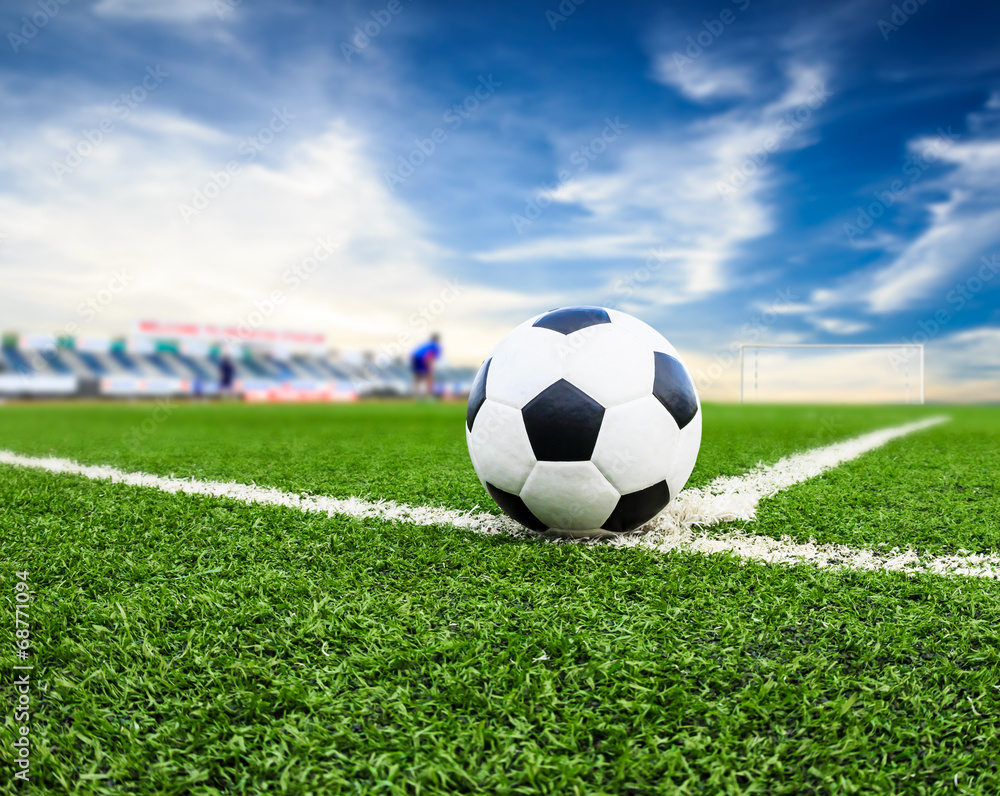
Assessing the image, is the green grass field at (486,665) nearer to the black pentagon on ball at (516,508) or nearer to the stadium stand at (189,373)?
the black pentagon on ball at (516,508)

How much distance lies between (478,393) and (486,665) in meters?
1.25

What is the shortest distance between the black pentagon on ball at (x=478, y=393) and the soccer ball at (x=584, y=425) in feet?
0.04

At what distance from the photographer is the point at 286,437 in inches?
277

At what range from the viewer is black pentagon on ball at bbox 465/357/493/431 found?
253 centimetres

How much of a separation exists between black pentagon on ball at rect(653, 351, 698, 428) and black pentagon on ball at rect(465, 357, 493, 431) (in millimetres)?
→ 640

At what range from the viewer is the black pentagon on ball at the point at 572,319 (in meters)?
2.44

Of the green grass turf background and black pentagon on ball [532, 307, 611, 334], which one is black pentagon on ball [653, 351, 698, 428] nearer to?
black pentagon on ball [532, 307, 611, 334]

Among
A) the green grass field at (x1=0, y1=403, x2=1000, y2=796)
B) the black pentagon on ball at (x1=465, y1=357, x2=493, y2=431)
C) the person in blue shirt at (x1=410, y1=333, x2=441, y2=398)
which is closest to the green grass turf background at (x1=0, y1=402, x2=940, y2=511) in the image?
the black pentagon on ball at (x1=465, y1=357, x2=493, y2=431)

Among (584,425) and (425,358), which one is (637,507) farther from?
(425,358)

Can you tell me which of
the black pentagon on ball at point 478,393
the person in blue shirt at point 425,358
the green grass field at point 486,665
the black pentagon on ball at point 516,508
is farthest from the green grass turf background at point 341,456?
the person in blue shirt at point 425,358

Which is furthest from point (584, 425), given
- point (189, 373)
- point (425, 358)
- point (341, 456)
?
point (189, 373)

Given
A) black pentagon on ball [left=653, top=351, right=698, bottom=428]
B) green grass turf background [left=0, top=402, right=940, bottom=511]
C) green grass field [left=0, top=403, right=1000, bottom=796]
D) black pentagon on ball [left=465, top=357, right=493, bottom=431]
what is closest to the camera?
green grass field [left=0, top=403, right=1000, bottom=796]

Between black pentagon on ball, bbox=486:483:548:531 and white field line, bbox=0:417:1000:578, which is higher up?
black pentagon on ball, bbox=486:483:548:531

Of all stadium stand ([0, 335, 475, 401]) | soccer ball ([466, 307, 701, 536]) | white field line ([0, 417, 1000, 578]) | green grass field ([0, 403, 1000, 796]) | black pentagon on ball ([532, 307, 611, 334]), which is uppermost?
stadium stand ([0, 335, 475, 401])
